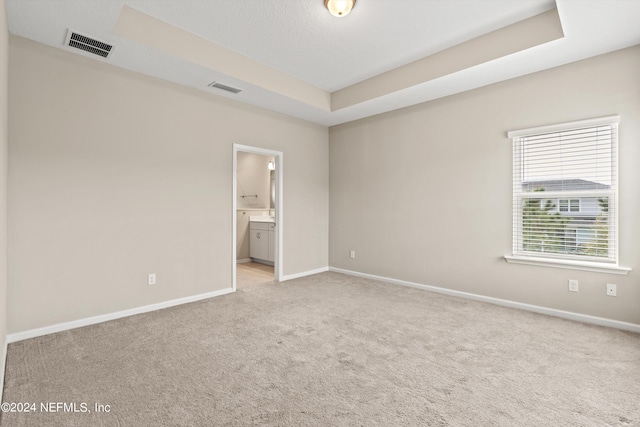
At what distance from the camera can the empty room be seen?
2014mm

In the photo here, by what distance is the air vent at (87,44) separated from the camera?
2.70 meters

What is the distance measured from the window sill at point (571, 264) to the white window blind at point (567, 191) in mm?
73

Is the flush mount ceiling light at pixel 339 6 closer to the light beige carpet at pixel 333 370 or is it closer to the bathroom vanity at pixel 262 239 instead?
the light beige carpet at pixel 333 370

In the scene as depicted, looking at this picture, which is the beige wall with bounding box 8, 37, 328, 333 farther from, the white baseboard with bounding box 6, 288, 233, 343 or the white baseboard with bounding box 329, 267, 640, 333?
the white baseboard with bounding box 329, 267, 640, 333

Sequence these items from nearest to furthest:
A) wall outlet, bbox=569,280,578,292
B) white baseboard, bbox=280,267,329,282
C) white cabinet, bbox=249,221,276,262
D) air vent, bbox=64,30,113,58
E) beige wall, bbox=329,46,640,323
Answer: air vent, bbox=64,30,113,58 < beige wall, bbox=329,46,640,323 < wall outlet, bbox=569,280,578,292 < white baseboard, bbox=280,267,329,282 < white cabinet, bbox=249,221,276,262

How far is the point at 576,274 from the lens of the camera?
10.4 ft

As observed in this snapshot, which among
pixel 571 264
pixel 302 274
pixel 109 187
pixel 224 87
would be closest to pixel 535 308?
pixel 571 264

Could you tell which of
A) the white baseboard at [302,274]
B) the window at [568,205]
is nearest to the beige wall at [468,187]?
the white baseboard at [302,274]

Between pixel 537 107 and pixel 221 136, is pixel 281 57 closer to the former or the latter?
pixel 221 136

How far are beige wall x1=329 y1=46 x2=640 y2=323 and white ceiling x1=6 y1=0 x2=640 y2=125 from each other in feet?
0.94

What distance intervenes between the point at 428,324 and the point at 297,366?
1.49 m

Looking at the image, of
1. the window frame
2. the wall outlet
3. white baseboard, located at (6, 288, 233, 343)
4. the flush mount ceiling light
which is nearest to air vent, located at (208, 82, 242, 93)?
the flush mount ceiling light

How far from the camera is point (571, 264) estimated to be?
126 inches

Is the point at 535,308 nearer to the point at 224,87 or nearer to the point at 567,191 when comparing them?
A: the point at 567,191
